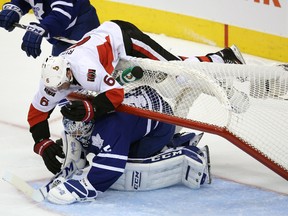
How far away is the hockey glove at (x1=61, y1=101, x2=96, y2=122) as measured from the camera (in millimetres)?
4074

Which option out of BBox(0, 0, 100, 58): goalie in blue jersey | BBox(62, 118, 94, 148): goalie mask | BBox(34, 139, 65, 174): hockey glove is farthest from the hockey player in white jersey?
BBox(0, 0, 100, 58): goalie in blue jersey

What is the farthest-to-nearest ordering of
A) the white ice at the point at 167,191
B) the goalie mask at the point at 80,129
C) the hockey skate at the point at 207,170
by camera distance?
the hockey skate at the point at 207,170 < the goalie mask at the point at 80,129 < the white ice at the point at 167,191

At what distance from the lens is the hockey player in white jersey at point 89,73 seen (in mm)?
4113

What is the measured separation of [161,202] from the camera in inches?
164

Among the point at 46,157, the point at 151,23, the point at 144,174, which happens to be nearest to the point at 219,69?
the point at 144,174

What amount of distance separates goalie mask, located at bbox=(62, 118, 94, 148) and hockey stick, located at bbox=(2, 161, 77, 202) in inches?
4.4

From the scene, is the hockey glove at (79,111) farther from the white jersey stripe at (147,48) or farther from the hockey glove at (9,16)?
the hockey glove at (9,16)

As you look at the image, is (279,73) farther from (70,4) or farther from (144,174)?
(70,4)

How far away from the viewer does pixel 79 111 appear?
4.07 m

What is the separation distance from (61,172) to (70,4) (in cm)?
87

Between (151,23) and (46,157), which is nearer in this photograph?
(46,157)

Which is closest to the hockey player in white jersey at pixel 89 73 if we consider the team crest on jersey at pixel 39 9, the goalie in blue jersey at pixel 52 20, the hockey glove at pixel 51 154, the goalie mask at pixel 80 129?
the hockey glove at pixel 51 154

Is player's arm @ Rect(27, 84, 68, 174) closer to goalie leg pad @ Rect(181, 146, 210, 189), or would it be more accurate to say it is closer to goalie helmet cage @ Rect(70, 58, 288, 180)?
goalie helmet cage @ Rect(70, 58, 288, 180)

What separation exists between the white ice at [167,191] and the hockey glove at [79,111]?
1.10 ft
